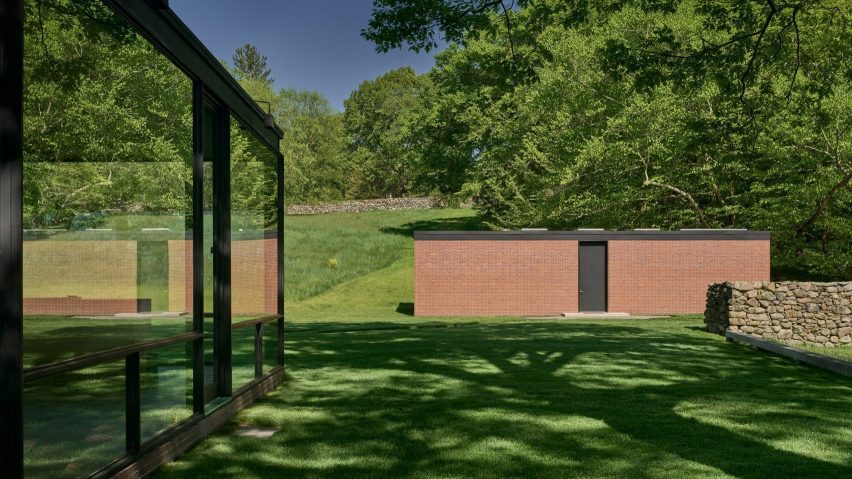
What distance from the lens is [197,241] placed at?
6496 mm

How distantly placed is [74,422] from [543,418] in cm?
459

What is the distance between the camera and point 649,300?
3064 cm

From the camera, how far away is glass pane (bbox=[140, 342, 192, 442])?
5477 millimetres

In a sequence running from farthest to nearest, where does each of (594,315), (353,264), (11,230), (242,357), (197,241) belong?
1. (353,264)
2. (594,315)
3. (242,357)
4. (197,241)
5. (11,230)

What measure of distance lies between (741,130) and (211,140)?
38.7ft

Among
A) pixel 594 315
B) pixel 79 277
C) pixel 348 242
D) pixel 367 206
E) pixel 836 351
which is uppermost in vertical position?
pixel 367 206

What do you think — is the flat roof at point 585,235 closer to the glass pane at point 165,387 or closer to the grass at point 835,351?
the grass at point 835,351

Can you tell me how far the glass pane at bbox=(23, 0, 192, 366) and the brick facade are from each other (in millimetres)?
24128

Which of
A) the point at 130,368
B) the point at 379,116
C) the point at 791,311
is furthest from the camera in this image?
the point at 379,116

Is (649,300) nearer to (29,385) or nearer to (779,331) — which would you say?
(779,331)

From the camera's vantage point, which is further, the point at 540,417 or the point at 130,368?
the point at 540,417

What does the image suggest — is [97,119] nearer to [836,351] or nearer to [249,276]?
[249,276]

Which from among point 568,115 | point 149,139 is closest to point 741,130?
point 149,139

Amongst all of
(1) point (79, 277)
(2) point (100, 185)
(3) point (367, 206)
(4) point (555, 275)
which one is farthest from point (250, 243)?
(3) point (367, 206)
